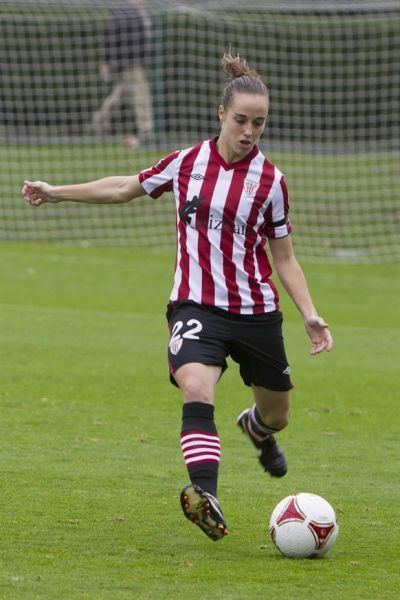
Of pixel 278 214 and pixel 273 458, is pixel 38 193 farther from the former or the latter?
pixel 273 458

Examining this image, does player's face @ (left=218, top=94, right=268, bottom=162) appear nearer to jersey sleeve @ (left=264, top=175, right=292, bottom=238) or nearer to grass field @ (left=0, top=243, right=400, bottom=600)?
jersey sleeve @ (left=264, top=175, right=292, bottom=238)

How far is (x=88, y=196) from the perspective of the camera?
633cm

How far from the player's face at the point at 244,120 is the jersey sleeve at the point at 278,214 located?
10.6 inches

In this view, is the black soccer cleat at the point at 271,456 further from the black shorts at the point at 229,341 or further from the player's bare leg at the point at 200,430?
the player's bare leg at the point at 200,430

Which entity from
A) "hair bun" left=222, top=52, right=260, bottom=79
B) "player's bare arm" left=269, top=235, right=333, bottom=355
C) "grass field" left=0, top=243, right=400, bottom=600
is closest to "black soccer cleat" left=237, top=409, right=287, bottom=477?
"grass field" left=0, top=243, right=400, bottom=600

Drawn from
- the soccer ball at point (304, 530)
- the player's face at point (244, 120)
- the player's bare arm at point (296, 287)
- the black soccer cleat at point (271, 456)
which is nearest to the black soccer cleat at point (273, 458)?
the black soccer cleat at point (271, 456)

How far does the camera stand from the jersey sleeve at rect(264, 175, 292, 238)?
20.0 feet

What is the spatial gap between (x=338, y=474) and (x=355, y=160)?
17.6 meters

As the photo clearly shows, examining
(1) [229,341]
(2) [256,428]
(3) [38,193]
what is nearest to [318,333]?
(1) [229,341]

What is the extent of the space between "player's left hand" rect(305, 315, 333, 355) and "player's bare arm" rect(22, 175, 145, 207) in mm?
1102

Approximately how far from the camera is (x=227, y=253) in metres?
5.96

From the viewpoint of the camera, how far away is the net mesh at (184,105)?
70.1 feet

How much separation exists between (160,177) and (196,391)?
4.02ft

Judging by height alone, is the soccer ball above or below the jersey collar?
below
